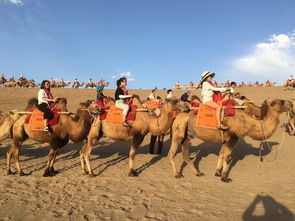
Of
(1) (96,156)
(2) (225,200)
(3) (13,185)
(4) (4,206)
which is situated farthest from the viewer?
(1) (96,156)

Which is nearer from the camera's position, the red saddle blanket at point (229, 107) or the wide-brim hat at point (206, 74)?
the red saddle blanket at point (229, 107)

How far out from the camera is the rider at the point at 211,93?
8297 millimetres

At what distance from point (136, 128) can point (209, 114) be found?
257 cm

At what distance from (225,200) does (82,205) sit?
3528mm

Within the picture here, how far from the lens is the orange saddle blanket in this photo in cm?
891

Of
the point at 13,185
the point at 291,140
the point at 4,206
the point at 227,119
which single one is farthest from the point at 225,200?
the point at 291,140

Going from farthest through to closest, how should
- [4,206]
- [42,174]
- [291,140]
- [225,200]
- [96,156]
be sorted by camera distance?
[291,140]
[96,156]
[42,174]
[225,200]
[4,206]

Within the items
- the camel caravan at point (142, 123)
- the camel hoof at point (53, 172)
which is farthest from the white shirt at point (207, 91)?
the camel hoof at point (53, 172)

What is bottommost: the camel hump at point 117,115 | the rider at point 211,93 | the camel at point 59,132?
the camel at point 59,132

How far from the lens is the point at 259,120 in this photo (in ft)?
28.1

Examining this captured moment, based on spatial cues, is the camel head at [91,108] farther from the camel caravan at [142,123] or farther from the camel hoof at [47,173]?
the camel hoof at [47,173]

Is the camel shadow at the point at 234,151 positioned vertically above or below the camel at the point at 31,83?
below

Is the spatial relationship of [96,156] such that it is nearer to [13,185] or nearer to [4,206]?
[13,185]

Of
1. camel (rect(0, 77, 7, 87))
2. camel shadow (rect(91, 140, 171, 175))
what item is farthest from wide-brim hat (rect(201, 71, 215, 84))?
camel (rect(0, 77, 7, 87))
